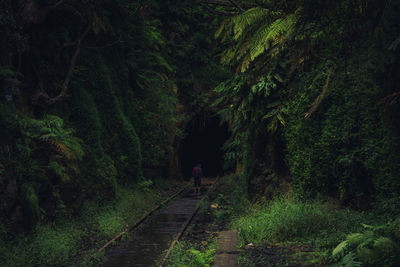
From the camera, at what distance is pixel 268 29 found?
223 inches

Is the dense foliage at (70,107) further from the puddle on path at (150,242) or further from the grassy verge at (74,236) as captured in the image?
the puddle on path at (150,242)

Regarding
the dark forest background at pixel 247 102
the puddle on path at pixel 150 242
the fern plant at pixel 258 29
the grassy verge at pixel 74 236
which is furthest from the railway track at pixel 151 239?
the fern plant at pixel 258 29

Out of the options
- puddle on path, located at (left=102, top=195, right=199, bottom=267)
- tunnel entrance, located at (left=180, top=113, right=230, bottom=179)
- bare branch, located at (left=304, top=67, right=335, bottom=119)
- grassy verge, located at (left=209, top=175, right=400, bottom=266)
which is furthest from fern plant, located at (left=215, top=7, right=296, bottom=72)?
tunnel entrance, located at (left=180, top=113, right=230, bottom=179)

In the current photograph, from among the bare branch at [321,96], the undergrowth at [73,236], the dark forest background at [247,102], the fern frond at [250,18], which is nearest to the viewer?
the bare branch at [321,96]

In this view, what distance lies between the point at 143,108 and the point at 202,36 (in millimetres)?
8836

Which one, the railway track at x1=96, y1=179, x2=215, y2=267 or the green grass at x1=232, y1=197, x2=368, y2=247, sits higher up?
the green grass at x1=232, y1=197, x2=368, y2=247

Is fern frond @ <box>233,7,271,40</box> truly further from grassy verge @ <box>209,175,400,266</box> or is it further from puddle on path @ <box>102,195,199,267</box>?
puddle on path @ <box>102,195,199,267</box>

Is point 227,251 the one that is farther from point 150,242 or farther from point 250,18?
point 250,18

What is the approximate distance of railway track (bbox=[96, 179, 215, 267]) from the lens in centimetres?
872

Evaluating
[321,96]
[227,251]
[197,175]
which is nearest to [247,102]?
[227,251]

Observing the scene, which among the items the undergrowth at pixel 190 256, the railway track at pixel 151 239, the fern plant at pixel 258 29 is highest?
the fern plant at pixel 258 29

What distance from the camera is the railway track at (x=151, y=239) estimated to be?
28.6 ft

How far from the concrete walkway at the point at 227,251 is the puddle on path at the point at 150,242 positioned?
1664 mm

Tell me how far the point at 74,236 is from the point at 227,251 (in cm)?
468
